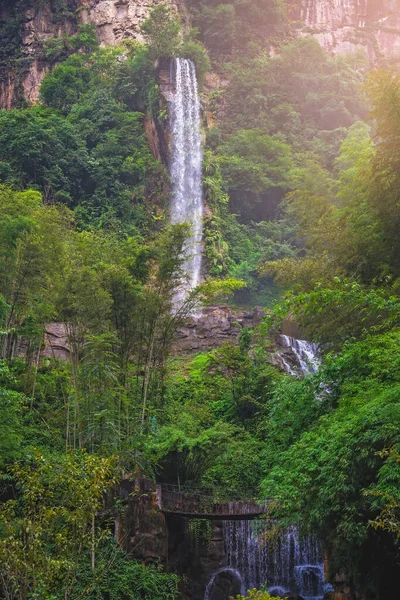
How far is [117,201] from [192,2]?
68.6 feet

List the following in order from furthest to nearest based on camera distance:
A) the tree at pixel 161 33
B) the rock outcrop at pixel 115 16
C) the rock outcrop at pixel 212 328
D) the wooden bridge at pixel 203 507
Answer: the rock outcrop at pixel 115 16, the tree at pixel 161 33, the rock outcrop at pixel 212 328, the wooden bridge at pixel 203 507

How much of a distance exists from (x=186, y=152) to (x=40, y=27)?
17056 millimetres

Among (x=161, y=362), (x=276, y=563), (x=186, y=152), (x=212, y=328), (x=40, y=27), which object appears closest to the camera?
(x=276, y=563)

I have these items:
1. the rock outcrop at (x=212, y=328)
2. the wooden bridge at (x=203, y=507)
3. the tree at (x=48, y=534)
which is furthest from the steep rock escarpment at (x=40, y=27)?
the tree at (x=48, y=534)

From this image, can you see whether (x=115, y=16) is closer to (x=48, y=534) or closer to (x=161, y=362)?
(x=161, y=362)

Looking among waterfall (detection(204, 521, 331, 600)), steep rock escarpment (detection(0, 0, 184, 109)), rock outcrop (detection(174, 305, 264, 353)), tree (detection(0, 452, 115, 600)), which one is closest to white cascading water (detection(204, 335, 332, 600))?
waterfall (detection(204, 521, 331, 600))

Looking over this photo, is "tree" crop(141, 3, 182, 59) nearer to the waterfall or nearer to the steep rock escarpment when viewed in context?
the steep rock escarpment

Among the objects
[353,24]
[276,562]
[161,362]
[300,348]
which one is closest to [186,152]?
[300,348]

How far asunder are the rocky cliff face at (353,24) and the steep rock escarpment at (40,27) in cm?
1205

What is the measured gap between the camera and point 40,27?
152 ft

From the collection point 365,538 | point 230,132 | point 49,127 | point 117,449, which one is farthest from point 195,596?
point 230,132

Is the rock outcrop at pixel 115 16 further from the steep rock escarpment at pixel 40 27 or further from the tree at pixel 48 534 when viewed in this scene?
the tree at pixel 48 534

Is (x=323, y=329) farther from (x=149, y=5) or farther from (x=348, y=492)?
(x=149, y=5)

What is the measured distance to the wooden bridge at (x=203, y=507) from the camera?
556 inches
